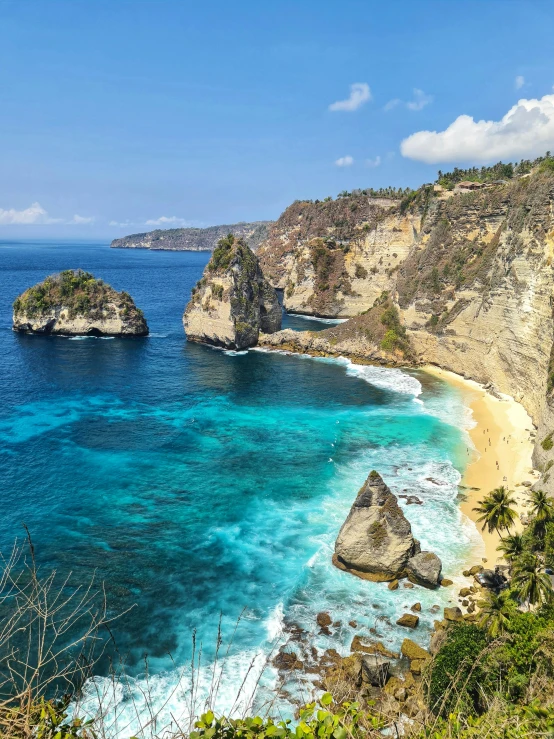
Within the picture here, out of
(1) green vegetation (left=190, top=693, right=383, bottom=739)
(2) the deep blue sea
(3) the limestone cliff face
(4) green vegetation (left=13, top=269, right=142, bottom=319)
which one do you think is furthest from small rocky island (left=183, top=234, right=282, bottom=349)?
(1) green vegetation (left=190, top=693, right=383, bottom=739)

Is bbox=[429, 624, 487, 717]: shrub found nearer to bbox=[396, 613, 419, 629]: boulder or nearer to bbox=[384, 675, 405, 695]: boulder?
bbox=[384, 675, 405, 695]: boulder

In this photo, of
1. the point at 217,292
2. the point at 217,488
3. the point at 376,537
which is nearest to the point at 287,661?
the point at 376,537

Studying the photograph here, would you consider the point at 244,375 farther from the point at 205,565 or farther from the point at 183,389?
the point at 205,565

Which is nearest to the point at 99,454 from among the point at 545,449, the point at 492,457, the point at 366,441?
the point at 366,441

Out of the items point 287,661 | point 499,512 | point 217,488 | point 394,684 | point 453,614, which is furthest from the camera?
point 217,488

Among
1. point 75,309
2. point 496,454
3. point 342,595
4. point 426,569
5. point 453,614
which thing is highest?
point 75,309

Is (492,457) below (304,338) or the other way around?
below

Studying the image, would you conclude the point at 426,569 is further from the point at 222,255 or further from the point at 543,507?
the point at 222,255
